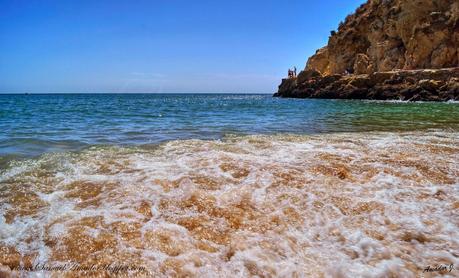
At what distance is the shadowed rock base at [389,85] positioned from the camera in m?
31.2

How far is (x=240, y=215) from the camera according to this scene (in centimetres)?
336

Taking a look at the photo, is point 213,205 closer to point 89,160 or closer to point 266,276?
point 266,276

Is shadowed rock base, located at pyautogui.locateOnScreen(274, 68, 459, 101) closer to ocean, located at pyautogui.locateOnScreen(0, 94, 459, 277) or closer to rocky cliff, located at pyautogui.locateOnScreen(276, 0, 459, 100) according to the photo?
rocky cliff, located at pyautogui.locateOnScreen(276, 0, 459, 100)

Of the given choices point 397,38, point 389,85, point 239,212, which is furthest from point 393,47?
point 239,212

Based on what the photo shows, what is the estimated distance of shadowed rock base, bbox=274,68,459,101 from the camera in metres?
31.2

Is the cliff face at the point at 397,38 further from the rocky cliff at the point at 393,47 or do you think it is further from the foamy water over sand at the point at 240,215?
the foamy water over sand at the point at 240,215

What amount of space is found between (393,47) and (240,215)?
4571 cm

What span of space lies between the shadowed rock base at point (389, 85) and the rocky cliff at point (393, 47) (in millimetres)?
82

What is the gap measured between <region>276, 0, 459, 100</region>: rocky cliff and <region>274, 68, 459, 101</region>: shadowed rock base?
0.27ft

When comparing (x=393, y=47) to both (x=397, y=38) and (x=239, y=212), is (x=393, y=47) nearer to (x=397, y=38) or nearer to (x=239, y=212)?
(x=397, y=38)

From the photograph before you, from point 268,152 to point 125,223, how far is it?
3.82 metres

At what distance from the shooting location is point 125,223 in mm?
3176

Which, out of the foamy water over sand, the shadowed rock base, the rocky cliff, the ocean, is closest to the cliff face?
the rocky cliff

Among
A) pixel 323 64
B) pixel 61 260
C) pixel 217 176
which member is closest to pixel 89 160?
pixel 217 176
